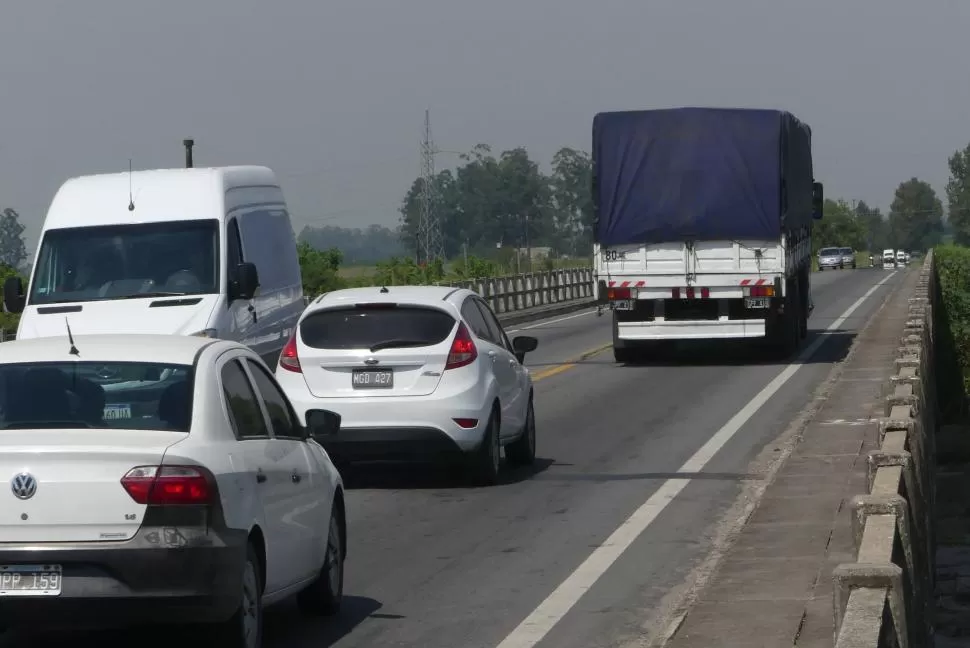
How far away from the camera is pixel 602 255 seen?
2708 centimetres

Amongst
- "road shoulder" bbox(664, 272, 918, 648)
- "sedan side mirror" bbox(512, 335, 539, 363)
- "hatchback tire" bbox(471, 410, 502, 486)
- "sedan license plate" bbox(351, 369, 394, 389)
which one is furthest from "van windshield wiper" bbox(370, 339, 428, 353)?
"road shoulder" bbox(664, 272, 918, 648)

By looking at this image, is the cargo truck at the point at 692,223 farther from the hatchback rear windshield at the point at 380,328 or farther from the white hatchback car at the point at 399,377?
the hatchback rear windshield at the point at 380,328

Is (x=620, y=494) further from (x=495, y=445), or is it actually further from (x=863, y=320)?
(x=863, y=320)

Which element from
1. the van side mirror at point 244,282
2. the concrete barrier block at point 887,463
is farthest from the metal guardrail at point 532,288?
the concrete barrier block at point 887,463

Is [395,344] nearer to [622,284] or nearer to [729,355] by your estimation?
[622,284]

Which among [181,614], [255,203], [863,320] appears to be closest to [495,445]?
[255,203]

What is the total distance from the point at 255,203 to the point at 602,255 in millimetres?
10045

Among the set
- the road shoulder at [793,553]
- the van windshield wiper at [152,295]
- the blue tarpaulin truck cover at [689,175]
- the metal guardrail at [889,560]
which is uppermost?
the blue tarpaulin truck cover at [689,175]

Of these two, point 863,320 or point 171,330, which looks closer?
point 171,330

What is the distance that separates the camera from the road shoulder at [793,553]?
8160 millimetres

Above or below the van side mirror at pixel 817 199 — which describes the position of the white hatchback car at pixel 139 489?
below

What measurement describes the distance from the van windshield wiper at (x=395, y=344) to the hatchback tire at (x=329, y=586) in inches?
181

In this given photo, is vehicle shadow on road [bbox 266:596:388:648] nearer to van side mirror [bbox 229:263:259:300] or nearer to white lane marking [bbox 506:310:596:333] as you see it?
van side mirror [bbox 229:263:259:300]

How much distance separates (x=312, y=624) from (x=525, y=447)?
258 inches
